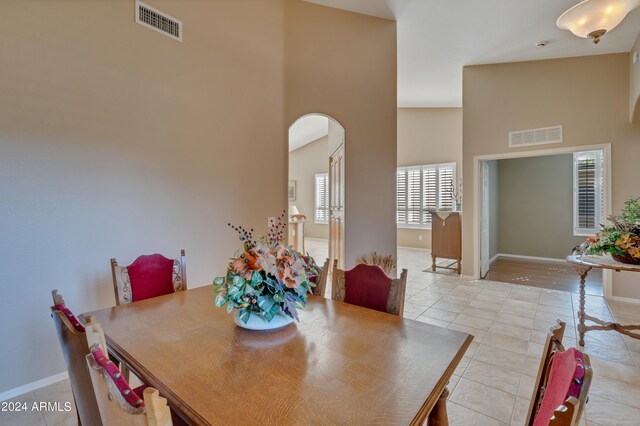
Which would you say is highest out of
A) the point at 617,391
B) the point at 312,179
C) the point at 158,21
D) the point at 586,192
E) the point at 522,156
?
the point at 158,21

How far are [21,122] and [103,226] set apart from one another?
2.81ft

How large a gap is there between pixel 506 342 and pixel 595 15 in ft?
9.20

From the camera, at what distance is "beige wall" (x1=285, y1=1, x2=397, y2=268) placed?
374cm

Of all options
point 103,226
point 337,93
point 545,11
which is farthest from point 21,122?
point 545,11

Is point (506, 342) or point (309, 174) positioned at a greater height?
point (309, 174)

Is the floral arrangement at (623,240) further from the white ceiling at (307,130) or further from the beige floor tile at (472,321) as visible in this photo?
the white ceiling at (307,130)

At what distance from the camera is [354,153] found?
153 inches

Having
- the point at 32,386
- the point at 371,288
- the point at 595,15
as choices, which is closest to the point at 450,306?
the point at 371,288

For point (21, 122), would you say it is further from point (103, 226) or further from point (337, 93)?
point (337, 93)

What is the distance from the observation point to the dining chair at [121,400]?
61 cm

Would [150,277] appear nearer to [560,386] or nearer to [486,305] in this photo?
[560,386]

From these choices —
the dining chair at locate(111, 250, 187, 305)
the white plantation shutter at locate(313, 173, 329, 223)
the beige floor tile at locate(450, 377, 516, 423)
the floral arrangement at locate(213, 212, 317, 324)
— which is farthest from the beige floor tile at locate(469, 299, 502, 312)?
the white plantation shutter at locate(313, 173, 329, 223)

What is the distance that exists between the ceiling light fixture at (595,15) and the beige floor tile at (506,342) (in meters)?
2.69

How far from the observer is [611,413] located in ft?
6.10
